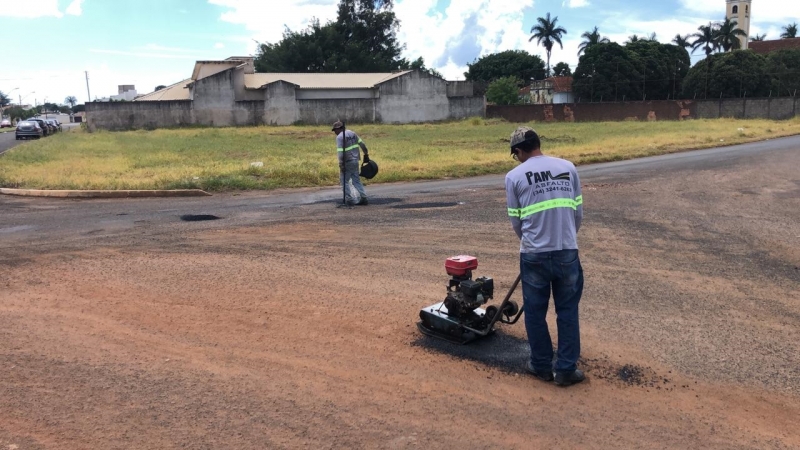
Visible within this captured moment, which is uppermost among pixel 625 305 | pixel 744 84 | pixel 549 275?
pixel 744 84

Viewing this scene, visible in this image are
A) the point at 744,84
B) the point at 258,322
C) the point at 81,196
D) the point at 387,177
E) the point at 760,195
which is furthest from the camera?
the point at 744,84

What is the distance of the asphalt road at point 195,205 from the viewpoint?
1041 centimetres

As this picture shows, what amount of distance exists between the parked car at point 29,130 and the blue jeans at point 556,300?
4814cm

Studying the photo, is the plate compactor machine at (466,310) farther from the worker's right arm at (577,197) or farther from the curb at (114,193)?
the curb at (114,193)

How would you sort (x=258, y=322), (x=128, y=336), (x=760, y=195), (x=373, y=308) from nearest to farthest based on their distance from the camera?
(x=128, y=336) → (x=258, y=322) → (x=373, y=308) → (x=760, y=195)

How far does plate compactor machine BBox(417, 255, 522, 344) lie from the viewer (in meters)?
4.92

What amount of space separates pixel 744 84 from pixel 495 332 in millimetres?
70202

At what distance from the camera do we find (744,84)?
64562 millimetres

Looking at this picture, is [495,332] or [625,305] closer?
[495,332]

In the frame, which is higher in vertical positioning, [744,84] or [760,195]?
[744,84]

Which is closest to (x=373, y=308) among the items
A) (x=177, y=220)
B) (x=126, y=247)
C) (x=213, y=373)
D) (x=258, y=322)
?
(x=258, y=322)

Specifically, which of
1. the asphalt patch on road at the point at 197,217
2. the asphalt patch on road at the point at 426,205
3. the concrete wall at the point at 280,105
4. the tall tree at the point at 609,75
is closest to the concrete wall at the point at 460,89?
the concrete wall at the point at 280,105

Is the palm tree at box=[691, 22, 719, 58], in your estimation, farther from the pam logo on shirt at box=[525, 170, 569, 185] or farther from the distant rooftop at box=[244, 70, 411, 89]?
the pam logo on shirt at box=[525, 170, 569, 185]

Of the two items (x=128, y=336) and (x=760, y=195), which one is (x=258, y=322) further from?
(x=760, y=195)
